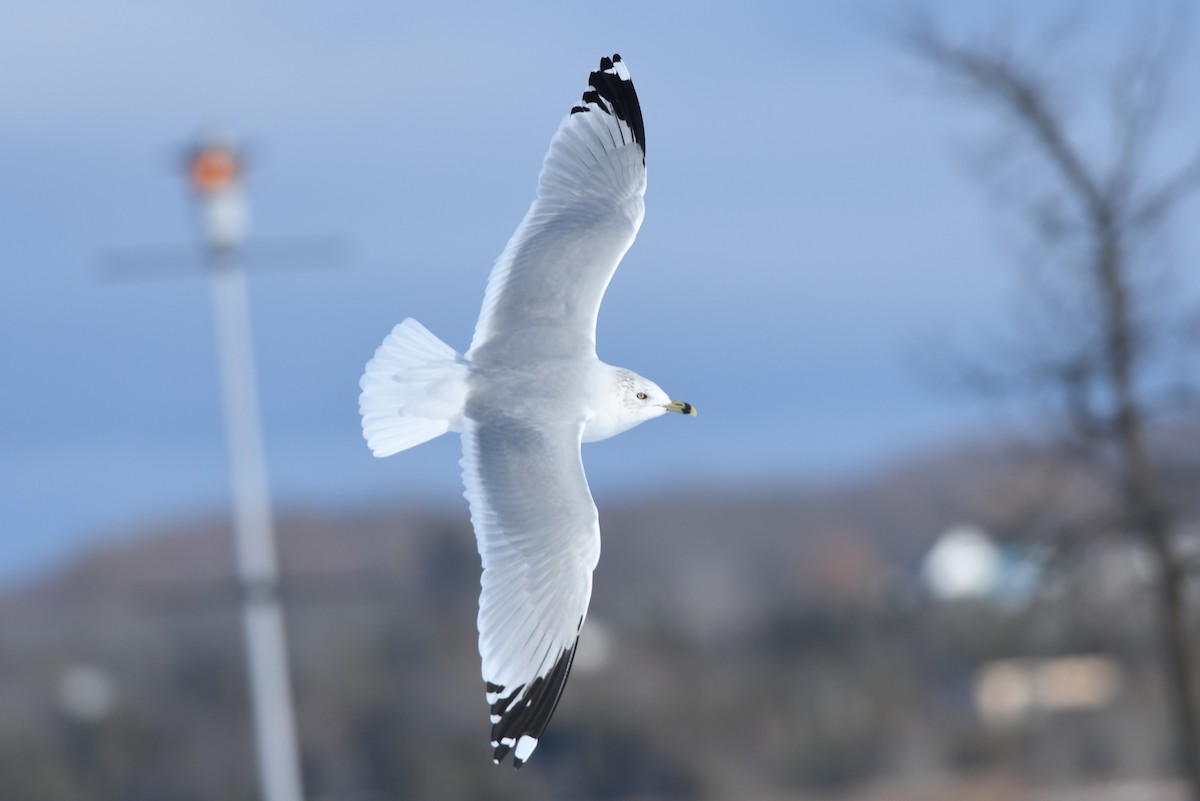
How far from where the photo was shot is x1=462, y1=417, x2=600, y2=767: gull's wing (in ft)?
17.0

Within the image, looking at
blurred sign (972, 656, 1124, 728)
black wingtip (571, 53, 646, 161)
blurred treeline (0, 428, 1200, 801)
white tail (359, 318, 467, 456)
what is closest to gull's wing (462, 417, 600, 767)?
white tail (359, 318, 467, 456)

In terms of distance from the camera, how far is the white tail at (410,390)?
5.39m

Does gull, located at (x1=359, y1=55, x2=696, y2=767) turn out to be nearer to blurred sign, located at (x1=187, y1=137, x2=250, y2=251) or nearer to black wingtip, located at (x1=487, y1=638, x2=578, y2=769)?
black wingtip, located at (x1=487, y1=638, x2=578, y2=769)

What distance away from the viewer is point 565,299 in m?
5.55

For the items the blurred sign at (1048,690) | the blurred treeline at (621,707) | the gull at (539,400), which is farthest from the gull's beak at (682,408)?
the blurred sign at (1048,690)

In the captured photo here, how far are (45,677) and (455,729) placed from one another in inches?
339

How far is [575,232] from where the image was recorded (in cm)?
563

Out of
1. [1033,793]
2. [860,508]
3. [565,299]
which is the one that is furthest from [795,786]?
[860,508]

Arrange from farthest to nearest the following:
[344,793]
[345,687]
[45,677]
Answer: [45,677]
[345,687]
[344,793]

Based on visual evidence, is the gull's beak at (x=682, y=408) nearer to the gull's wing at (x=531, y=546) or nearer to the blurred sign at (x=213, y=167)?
the gull's wing at (x=531, y=546)

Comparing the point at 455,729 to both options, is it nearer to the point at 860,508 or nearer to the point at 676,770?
the point at 676,770

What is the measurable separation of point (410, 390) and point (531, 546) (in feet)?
1.69

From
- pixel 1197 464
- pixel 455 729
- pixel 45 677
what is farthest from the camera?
pixel 45 677

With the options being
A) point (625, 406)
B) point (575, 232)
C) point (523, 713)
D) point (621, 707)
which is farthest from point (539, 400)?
point (621, 707)
